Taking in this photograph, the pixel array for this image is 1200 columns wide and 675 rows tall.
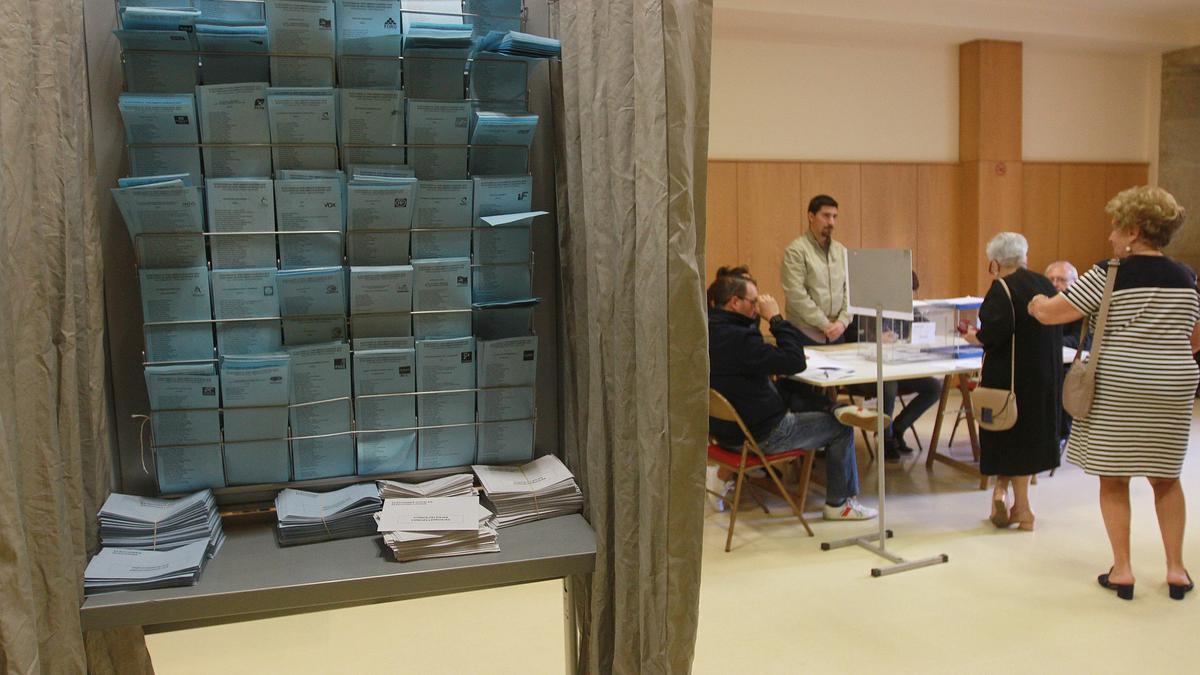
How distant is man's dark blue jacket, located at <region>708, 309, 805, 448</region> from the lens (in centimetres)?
426

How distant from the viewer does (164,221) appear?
1863 millimetres

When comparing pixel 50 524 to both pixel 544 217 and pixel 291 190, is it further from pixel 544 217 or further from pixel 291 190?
pixel 544 217

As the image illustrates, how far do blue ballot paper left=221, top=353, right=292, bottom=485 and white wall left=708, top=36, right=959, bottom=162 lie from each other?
599cm

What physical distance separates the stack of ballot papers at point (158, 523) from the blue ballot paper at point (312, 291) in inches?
17.3

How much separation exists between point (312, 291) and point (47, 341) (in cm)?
50

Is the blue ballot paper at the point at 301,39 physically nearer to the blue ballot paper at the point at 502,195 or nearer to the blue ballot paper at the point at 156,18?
the blue ballot paper at the point at 156,18

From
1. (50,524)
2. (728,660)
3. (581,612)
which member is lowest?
(728,660)

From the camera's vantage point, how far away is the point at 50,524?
160 cm

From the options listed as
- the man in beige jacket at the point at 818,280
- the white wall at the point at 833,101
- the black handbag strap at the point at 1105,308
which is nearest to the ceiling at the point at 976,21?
the white wall at the point at 833,101

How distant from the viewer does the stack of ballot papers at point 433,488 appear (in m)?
2.03

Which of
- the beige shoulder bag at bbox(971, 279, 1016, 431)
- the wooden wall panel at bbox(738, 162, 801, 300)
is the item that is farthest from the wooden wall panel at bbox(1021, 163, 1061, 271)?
the beige shoulder bag at bbox(971, 279, 1016, 431)

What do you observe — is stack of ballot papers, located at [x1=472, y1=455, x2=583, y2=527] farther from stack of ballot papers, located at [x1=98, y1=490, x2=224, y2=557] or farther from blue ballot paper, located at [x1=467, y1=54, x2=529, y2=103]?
blue ballot paper, located at [x1=467, y1=54, x2=529, y2=103]

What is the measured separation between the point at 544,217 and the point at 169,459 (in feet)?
3.17

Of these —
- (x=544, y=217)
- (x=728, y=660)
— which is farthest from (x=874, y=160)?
(x=544, y=217)
